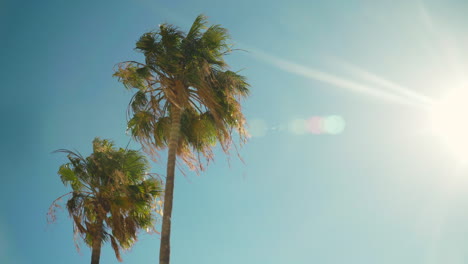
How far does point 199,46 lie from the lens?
1234 cm

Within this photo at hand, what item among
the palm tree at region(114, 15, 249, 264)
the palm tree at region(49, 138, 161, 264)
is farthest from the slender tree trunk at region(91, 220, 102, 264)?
the palm tree at region(114, 15, 249, 264)

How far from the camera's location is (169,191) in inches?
419

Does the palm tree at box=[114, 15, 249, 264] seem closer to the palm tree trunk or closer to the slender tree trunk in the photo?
the palm tree trunk

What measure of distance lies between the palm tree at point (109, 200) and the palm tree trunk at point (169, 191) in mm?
2595

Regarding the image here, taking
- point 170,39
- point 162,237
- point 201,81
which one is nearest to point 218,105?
point 201,81

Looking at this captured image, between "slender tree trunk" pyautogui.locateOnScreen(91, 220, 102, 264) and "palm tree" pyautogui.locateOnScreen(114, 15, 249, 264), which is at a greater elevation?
"palm tree" pyautogui.locateOnScreen(114, 15, 249, 264)

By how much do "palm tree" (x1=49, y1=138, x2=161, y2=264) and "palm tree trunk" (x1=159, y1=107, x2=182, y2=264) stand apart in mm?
2595

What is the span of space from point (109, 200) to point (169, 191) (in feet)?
14.9

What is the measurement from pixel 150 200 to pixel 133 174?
158cm

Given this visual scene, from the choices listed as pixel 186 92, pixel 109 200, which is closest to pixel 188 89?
pixel 186 92

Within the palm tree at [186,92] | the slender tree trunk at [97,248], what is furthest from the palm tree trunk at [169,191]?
the slender tree trunk at [97,248]

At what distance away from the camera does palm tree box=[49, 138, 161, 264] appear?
13930 mm

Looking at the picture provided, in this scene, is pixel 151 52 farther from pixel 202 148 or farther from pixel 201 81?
pixel 202 148

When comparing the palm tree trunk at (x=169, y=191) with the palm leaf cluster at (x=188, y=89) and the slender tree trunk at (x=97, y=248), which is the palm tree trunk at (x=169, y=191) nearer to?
the palm leaf cluster at (x=188, y=89)
